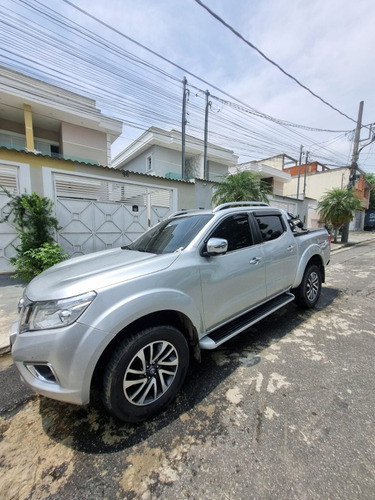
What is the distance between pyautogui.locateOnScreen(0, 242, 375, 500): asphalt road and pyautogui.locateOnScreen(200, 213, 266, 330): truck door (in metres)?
0.67

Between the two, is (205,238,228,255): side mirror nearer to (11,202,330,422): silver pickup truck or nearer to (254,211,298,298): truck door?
(11,202,330,422): silver pickup truck

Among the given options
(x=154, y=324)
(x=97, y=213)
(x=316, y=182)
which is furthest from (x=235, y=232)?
(x=316, y=182)

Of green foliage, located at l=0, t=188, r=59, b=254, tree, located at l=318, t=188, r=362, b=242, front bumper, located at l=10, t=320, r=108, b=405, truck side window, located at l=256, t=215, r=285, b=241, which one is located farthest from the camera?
tree, located at l=318, t=188, r=362, b=242

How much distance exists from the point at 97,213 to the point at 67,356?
21.2ft

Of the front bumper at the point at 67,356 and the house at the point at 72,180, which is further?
the house at the point at 72,180

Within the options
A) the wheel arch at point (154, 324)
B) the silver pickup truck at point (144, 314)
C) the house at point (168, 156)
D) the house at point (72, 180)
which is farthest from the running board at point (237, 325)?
the house at point (168, 156)

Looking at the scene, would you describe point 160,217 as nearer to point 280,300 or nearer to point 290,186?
point 280,300

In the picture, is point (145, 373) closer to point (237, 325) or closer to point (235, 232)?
point (237, 325)

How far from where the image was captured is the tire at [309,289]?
3.86 metres

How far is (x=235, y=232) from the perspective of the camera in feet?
9.32

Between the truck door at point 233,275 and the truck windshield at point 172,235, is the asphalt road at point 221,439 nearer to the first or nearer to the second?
the truck door at point 233,275

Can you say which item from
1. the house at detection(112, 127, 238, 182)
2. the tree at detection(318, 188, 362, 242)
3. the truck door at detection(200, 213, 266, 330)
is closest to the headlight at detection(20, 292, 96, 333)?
the truck door at detection(200, 213, 266, 330)

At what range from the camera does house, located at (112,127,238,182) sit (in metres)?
16.7

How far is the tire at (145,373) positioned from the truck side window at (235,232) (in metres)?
1.20
